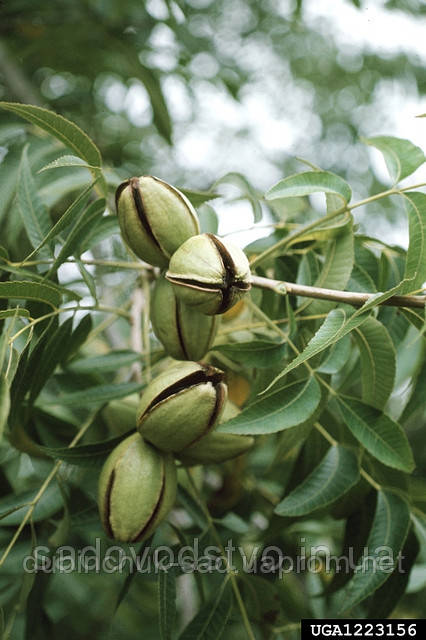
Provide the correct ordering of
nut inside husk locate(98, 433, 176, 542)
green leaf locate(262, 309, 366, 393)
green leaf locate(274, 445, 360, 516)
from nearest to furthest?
green leaf locate(262, 309, 366, 393)
nut inside husk locate(98, 433, 176, 542)
green leaf locate(274, 445, 360, 516)

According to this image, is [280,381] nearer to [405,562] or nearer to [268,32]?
[405,562]

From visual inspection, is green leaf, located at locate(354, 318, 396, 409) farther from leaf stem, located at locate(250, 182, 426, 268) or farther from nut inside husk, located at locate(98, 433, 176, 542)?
nut inside husk, located at locate(98, 433, 176, 542)

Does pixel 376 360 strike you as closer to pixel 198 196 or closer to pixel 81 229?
pixel 198 196

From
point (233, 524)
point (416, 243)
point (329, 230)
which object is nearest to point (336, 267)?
point (329, 230)

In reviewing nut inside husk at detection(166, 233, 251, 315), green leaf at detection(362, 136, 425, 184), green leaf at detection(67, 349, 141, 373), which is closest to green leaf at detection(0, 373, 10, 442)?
nut inside husk at detection(166, 233, 251, 315)

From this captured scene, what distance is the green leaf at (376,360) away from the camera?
1.38 metres

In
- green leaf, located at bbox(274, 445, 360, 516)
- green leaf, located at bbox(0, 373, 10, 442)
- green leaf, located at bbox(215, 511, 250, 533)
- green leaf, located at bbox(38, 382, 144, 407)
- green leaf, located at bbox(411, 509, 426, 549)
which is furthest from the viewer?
green leaf, located at bbox(215, 511, 250, 533)

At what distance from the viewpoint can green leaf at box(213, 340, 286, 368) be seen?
4.68 ft

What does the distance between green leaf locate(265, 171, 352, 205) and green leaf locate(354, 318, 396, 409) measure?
32cm

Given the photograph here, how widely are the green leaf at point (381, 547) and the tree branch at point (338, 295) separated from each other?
0.58m

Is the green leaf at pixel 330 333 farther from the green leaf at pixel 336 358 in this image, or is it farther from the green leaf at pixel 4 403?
the green leaf at pixel 4 403

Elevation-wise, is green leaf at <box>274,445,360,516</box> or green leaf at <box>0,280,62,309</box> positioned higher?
green leaf at <box>0,280,62,309</box>

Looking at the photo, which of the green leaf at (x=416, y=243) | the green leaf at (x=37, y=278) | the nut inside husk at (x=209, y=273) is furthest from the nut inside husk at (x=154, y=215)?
the green leaf at (x=416, y=243)

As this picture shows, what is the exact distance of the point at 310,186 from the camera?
136cm
